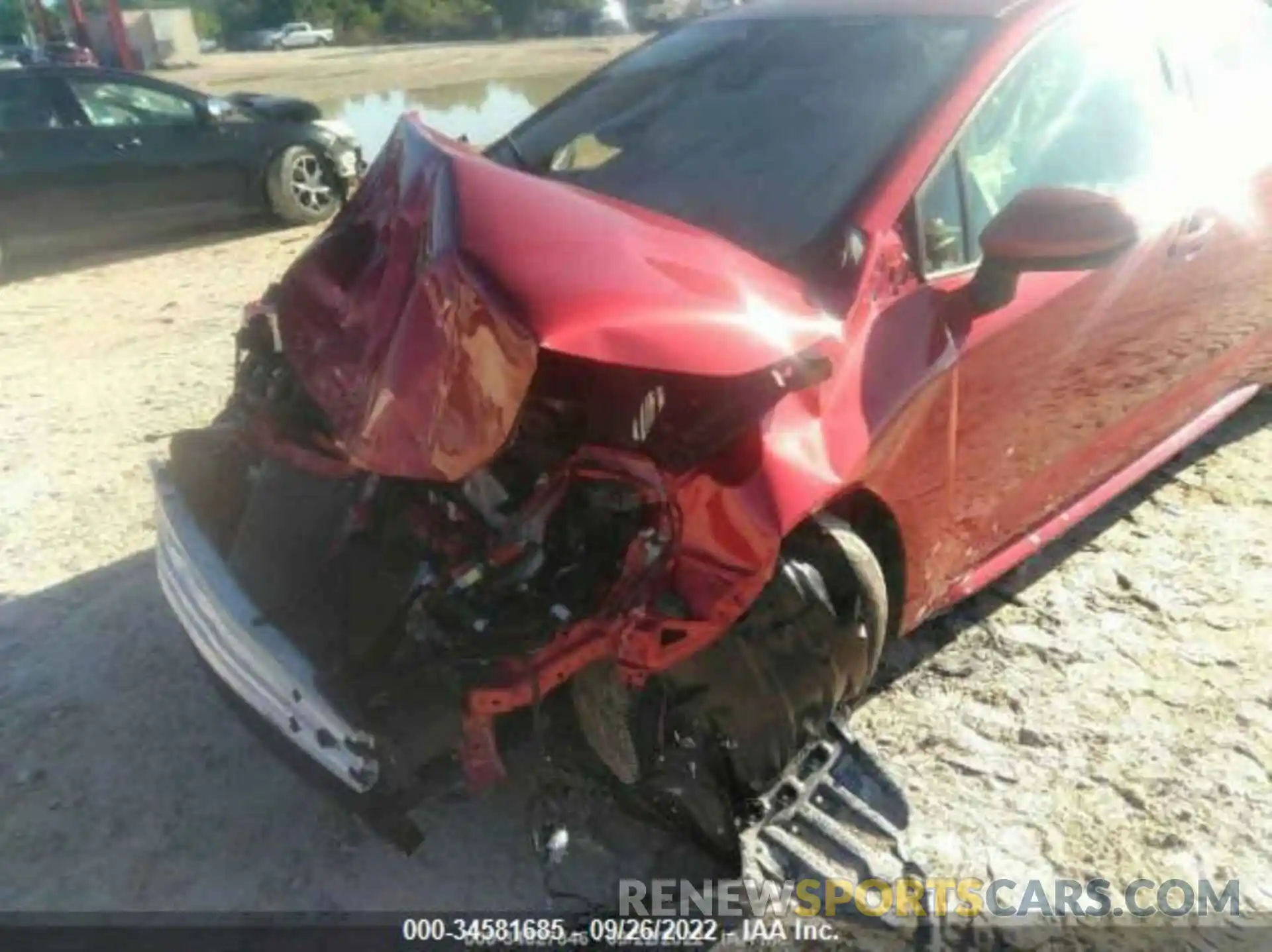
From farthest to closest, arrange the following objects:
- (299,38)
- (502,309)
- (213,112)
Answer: (299,38) < (213,112) < (502,309)

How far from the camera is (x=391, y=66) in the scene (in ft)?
103

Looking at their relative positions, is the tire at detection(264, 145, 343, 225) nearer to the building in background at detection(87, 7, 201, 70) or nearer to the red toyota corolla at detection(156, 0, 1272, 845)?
the red toyota corolla at detection(156, 0, 1272, 845)

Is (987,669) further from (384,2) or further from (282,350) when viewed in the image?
(384,2)

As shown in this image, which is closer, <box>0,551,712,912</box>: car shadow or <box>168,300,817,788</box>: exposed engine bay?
<box>168,300,817,788</box>: exposed engine bay

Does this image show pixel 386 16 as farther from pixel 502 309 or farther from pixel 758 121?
pixel 502 309

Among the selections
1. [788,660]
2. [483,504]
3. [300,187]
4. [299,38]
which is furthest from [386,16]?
[788,660]

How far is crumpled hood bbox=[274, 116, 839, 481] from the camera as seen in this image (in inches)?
74.2

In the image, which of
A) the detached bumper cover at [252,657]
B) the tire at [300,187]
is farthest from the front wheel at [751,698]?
the tire at [300,187]

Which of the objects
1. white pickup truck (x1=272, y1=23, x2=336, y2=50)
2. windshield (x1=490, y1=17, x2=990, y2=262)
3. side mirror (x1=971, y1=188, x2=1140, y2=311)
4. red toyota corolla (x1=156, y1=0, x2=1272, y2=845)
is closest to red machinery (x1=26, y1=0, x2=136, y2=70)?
windshield (x1=490, y1=17, x2=990, y2=262)

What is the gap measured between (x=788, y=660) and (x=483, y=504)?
2.21ft

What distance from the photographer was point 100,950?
2334 mm

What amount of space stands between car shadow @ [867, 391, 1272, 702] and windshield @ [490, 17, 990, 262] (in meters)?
1.21

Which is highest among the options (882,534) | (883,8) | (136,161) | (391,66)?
(883,8)

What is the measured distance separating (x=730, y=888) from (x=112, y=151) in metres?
7.71
